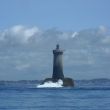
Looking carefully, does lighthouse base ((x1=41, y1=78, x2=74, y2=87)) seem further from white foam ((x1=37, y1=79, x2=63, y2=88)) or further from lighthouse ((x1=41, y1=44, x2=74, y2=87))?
lighthouse ((x1=41, y1=44, x2=74, y2=87))

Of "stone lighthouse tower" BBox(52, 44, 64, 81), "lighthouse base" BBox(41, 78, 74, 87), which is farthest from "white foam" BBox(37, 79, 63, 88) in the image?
"stone lighthouse tower" BBox(52, 44, 64, 81)

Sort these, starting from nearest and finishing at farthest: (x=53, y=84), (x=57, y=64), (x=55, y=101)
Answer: (x=55, y=101) < (x=57, y=64) < (x=53, y=84)

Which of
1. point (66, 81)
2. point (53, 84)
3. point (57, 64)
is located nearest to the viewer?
point (57, 64)

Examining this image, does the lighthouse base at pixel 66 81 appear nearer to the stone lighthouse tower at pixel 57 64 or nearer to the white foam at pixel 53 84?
the white foam at pixel 53 84

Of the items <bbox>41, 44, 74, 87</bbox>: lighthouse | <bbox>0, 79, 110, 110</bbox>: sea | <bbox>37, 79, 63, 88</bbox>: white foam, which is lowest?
<bbox>0, 79, 110, 110</bbox>: sea

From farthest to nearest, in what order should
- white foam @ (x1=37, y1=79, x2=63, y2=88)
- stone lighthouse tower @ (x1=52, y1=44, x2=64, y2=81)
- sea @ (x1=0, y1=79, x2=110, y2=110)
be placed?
white foam @ (x1=37, y1=79, x2=63, y2=88) < stone lighthouse tower @ (x1=52, y1=44, x2=64, y2=81) < sea @ (x1=0, y1=79, x2=110, y2=110)

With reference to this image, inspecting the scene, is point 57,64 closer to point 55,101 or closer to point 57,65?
point 57,65

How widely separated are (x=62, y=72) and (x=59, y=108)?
169 ft

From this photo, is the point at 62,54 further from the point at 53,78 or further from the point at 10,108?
the point at 10,108

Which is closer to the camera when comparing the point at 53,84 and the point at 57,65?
the point at 57,65

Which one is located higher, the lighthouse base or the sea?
the lighthouse base

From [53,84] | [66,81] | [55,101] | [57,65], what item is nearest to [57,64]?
[57,65]

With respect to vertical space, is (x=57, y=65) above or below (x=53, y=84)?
above

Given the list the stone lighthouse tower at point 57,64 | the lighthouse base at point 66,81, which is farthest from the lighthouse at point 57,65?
the lighthouse base at point 66,81
